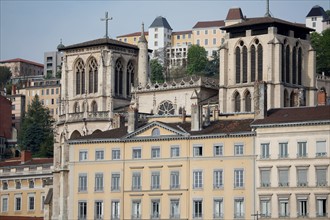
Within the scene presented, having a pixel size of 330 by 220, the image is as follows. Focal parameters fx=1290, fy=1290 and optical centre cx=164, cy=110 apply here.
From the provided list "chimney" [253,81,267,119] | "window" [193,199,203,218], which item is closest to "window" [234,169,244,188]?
"window" [193,199,203,218]

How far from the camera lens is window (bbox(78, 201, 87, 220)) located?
10842cm

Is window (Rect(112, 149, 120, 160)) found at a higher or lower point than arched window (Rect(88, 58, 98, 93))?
lower

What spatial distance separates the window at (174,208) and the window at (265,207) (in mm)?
7829

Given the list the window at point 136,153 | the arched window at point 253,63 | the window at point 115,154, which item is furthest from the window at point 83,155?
the arched window at point 253,63

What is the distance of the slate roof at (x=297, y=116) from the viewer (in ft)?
323

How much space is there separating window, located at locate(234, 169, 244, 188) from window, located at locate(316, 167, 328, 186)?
6656mm

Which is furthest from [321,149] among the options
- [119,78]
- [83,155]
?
[119,78]

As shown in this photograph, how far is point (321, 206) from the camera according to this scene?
96.3 meters

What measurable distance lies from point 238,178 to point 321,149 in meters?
7.54

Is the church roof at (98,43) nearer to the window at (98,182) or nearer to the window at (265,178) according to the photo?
the window at (98,182)

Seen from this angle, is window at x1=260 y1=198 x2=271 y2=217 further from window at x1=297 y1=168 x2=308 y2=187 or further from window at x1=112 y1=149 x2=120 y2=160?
window at x1=112 y1=149 x2=120 y2=160

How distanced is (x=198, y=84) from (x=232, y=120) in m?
27.7

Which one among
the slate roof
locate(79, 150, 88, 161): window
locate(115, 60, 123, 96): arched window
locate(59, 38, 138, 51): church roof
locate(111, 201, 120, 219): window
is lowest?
locate(111, 201, 120, 219): window

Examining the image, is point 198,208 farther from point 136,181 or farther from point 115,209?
point 115,209
